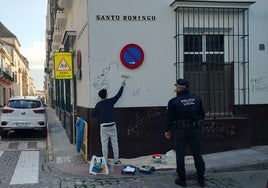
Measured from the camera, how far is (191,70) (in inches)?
397

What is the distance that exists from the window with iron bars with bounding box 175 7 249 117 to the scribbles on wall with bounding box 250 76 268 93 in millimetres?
183

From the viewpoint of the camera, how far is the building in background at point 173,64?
375 inches

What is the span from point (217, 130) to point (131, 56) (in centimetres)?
280

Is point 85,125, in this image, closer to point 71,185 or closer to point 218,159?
point 71,185

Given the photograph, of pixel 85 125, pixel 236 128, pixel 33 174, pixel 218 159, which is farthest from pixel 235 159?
pixel 33 174

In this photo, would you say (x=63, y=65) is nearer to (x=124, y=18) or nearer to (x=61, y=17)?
(x=124, y=18)

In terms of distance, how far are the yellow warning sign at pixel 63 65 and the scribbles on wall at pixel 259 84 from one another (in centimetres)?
514

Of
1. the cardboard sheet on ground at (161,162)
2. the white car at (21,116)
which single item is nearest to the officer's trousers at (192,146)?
the cardboard sheet on ground at (161,162)

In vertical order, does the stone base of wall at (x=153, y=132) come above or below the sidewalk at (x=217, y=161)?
above

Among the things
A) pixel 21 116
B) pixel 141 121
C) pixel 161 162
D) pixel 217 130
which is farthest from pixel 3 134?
pixel 217 130

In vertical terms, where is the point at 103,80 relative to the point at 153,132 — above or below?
above

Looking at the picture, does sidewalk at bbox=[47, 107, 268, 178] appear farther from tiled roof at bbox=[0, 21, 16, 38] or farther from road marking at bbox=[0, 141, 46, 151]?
tiled roof at bbox=[0, 21, 16, 38]

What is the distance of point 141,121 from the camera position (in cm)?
966

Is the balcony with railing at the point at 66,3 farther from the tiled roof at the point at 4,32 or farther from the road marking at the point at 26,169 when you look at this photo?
the tiled roof at the point at 4,32
